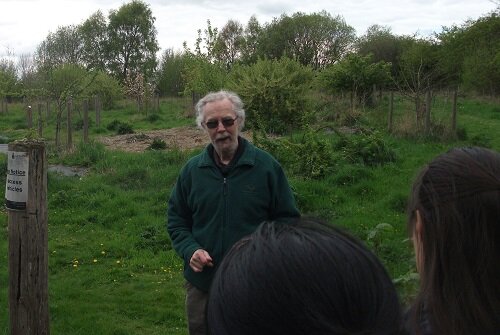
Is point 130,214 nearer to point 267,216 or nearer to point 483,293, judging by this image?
point 267,216

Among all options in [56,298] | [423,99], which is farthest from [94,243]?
[423,99]

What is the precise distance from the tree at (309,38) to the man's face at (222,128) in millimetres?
41033

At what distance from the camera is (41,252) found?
4152mm

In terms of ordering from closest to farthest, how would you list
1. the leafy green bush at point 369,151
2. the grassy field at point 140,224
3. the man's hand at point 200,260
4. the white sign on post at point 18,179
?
the man's hand at point 200,260 → the white sign on post at point 18,179 → the grassy field at point 140,224 → the leafy green bush at point 369,151

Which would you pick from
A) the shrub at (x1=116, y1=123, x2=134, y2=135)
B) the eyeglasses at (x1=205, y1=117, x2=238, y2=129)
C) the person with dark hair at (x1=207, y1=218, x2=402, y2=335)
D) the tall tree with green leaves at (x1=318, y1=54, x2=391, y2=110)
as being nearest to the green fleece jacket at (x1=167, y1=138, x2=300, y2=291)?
the eyeglasses at (x1=205, y1=117, x2=238, y2=129)

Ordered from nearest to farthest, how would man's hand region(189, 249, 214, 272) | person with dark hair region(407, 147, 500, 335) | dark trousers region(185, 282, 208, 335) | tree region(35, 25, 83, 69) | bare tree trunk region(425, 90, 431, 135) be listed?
person with dark hair region(407, 147, 500, 335) → man's hand region(189, 249, 214, 272) → dark trousers region(185, 282, 208, 335) → bare tree trunk region(425, 90, 431, 135) → tree region(35, 25, 83, 69)

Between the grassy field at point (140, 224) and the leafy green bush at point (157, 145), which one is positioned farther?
the leafy green bush at point (157, 145)

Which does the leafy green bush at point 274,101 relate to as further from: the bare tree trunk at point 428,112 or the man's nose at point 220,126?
the man's nose at point 220,126

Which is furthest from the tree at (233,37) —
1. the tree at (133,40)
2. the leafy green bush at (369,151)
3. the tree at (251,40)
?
the leafy green bush at (369,151)

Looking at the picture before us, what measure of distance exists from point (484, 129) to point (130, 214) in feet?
36.7

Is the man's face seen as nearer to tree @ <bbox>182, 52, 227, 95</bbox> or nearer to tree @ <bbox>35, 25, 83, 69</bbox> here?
tree @ <bbox>182, 52, 227, 95</bbox>

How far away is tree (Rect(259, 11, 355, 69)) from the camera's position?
151 ft

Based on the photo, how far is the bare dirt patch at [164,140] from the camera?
1638cm

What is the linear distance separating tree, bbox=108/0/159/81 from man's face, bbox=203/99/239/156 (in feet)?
175
